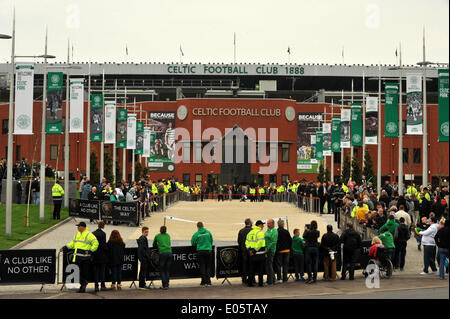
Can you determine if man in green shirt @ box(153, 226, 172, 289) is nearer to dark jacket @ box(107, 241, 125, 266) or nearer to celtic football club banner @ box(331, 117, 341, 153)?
dark jacket @ box(107, 241, 125, 266)

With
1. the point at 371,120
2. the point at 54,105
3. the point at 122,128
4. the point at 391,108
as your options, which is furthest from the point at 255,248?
the point at 122,128

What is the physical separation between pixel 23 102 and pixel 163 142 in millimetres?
57252

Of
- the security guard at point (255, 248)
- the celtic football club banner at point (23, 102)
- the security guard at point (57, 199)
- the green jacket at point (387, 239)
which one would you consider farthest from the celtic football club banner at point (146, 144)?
the security guard at point (255, 248)

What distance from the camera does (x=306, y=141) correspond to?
86312 mm

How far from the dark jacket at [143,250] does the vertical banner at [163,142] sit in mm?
65185

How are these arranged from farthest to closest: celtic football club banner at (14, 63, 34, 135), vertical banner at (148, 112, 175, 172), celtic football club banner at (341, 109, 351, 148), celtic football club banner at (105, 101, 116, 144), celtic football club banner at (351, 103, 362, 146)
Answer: vertical banner at (148, 112, 175, 172), celtic football club banner at (341, 109, 351, 148), celtic football club banner at (351, 103, 362, 146), celtic football club banner at (105, 101, 116, 144), celtic football club banner at (14, 63, 34, 135)

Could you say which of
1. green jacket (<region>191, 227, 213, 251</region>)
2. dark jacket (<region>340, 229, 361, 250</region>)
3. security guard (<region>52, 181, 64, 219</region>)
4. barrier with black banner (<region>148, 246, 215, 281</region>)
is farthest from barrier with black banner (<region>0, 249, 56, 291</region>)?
security guard (<region>52, 181, 64, 219</region>)

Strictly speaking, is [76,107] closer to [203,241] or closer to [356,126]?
[203,241]

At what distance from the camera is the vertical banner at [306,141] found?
280 feet

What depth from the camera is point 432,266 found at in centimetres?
2030

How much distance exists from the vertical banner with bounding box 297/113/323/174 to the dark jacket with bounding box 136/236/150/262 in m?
67.2

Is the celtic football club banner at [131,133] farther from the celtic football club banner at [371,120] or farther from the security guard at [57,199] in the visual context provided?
the security guard at [57,199]

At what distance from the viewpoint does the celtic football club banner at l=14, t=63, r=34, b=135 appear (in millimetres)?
27219
